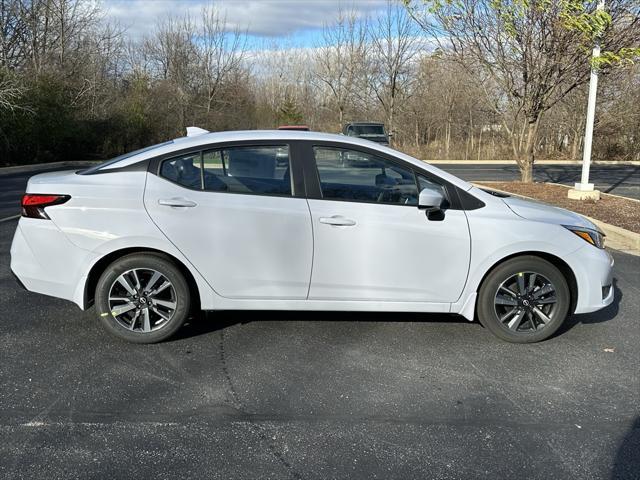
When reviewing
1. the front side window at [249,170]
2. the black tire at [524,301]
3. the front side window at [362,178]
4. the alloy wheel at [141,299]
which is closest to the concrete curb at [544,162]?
the black tire at [524,301]

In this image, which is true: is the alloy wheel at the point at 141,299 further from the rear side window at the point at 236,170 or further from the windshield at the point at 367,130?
the windshield at the point at 367,130

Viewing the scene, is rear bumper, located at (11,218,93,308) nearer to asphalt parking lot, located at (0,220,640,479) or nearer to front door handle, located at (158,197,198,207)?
asphalt parking lot, located at (0,220,640,479)

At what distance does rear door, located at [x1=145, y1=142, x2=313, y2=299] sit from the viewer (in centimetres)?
418

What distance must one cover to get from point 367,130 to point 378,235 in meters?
18.5

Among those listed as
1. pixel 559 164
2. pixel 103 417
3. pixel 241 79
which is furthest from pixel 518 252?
pixel 241 79

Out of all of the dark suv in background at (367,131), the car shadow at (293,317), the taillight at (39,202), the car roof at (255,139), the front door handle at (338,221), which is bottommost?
the car shadow at (293,317)

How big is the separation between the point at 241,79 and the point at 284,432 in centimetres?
3542

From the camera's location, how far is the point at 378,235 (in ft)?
13.8

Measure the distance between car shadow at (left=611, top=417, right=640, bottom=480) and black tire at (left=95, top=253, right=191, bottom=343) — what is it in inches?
120

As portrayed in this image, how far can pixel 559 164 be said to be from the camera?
29.1 meters

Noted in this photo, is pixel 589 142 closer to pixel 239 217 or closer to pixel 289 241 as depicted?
pixel 289 241

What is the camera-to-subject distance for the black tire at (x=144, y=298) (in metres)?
4.20

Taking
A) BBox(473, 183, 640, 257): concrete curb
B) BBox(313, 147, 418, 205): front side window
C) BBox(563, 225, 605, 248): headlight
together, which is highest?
BBox(313, 147, 418, 205): front side window

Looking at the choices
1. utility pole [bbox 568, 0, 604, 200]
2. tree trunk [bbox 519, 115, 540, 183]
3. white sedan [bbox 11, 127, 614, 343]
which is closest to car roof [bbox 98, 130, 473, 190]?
white sedan [bbox 11, 127, 614, 343]
